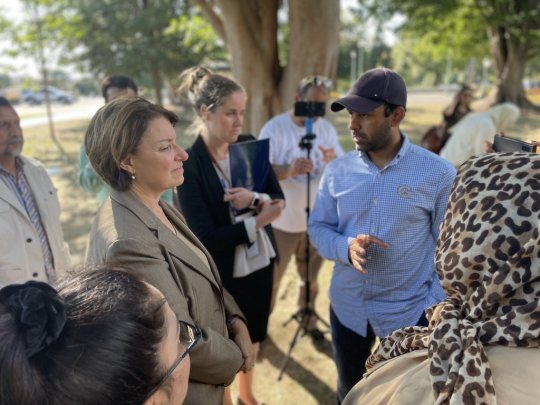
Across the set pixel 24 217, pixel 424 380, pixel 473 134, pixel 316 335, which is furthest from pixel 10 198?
pixel 473 134

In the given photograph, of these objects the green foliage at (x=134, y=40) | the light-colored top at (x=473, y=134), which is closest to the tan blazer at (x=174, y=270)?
the light-colored top at (x=473, y=134)

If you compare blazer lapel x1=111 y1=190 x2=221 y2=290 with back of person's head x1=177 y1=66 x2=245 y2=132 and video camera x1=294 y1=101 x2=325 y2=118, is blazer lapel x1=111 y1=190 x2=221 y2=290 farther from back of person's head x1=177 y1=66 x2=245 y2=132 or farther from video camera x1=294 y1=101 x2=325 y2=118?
video camera x1=294 y1=101 x2=325 y2=118

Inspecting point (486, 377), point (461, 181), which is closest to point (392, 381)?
point (486, 377)

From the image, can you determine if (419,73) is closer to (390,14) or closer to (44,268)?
(390,14)

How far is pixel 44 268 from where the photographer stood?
2430mm

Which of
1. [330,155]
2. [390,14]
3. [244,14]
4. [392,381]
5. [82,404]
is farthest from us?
[390,14]

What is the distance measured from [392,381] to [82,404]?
75 centimetres

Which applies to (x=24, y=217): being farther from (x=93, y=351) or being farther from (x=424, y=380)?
(x=424, y=380)

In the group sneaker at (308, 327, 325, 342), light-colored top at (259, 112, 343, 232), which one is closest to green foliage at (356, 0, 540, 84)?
light-colored top at (259, 112, 343, 232)

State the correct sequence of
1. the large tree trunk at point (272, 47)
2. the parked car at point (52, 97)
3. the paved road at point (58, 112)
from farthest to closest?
the parked car at point (52, 97) < the paved road at point (58, 112) < the large tree trunk at point (272, 47)

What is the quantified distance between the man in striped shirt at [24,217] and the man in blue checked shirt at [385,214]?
1680mm

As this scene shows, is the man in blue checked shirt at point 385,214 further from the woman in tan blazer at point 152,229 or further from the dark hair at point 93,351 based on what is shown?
the dark hair at point 93,351

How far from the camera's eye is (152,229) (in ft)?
4.73

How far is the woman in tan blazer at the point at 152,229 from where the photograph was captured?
52.8 inches
